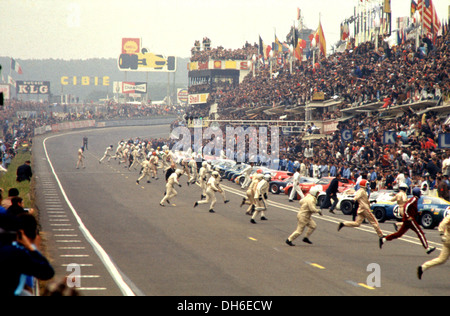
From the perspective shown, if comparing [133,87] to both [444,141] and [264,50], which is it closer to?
[264,50]

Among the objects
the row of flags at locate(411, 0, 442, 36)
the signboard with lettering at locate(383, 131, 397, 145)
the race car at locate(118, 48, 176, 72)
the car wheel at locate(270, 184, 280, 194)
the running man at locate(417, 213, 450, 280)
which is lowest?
the car wheel at locate(270, 184, 280, 194)

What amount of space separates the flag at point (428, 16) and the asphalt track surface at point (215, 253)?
49.1ft

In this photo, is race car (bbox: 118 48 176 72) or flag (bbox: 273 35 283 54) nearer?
flag (bbox: 273 35 283 54)

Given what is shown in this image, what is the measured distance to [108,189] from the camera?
3506 centimetres

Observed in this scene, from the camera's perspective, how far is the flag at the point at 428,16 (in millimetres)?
38094

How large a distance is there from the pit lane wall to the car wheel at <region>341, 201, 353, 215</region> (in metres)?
67.8

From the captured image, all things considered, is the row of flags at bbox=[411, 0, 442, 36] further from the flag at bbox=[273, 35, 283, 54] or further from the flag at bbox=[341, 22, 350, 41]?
the flag at bbox=[273, 35, 283, 54]

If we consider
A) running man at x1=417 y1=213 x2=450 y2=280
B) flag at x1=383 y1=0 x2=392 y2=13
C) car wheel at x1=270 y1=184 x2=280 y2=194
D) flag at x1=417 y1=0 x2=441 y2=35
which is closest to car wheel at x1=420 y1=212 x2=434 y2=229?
running man at x1=417 y1=213 x2=450 y2=280

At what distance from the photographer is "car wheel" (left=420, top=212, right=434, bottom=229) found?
22.5m

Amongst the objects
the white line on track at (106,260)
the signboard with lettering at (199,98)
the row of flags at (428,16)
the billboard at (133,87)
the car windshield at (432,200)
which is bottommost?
the white line on track at (106,260)

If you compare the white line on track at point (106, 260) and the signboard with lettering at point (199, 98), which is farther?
the signboard with lettering at point (199, 98)

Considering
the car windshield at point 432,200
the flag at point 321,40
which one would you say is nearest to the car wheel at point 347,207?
the car windshield at point 432,200

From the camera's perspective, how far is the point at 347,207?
86.8 ft

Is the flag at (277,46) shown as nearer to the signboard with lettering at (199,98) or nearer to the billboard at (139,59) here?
the signboard with lettering at (199,98)
